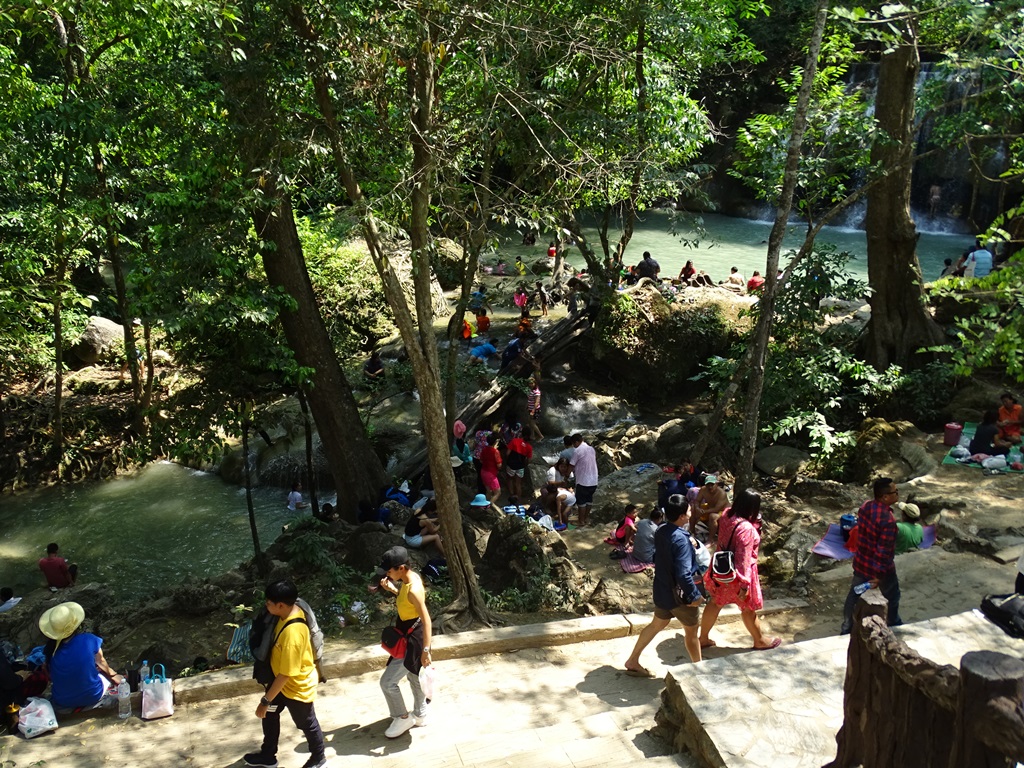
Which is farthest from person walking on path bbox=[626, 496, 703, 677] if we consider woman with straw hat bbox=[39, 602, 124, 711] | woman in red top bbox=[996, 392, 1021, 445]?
woman in red top bbox=[996, 392, 1021, 445]

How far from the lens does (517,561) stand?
30.0ft

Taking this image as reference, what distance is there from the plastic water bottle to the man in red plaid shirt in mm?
5224

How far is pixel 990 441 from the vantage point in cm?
1180

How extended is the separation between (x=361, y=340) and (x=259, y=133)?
10.6m

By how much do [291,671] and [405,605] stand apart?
84cm

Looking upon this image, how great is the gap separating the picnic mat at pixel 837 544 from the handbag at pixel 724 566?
9.60 ft

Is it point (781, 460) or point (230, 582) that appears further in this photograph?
point (781, 460)

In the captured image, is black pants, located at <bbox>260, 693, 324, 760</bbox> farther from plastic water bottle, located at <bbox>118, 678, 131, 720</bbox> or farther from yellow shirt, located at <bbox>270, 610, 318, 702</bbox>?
plastic water bottle, located at <bbox>118, 678, 131, 720</bbox>

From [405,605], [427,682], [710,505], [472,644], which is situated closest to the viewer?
[405,605]

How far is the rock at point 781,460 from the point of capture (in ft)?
44.0

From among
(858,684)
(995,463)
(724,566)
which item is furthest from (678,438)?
(858,684)

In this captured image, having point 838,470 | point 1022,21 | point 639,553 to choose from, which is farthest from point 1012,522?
point 1022,21

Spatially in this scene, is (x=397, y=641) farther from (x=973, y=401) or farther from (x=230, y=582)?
(x=973, y=401)

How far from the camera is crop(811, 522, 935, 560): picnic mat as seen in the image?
8.74m
